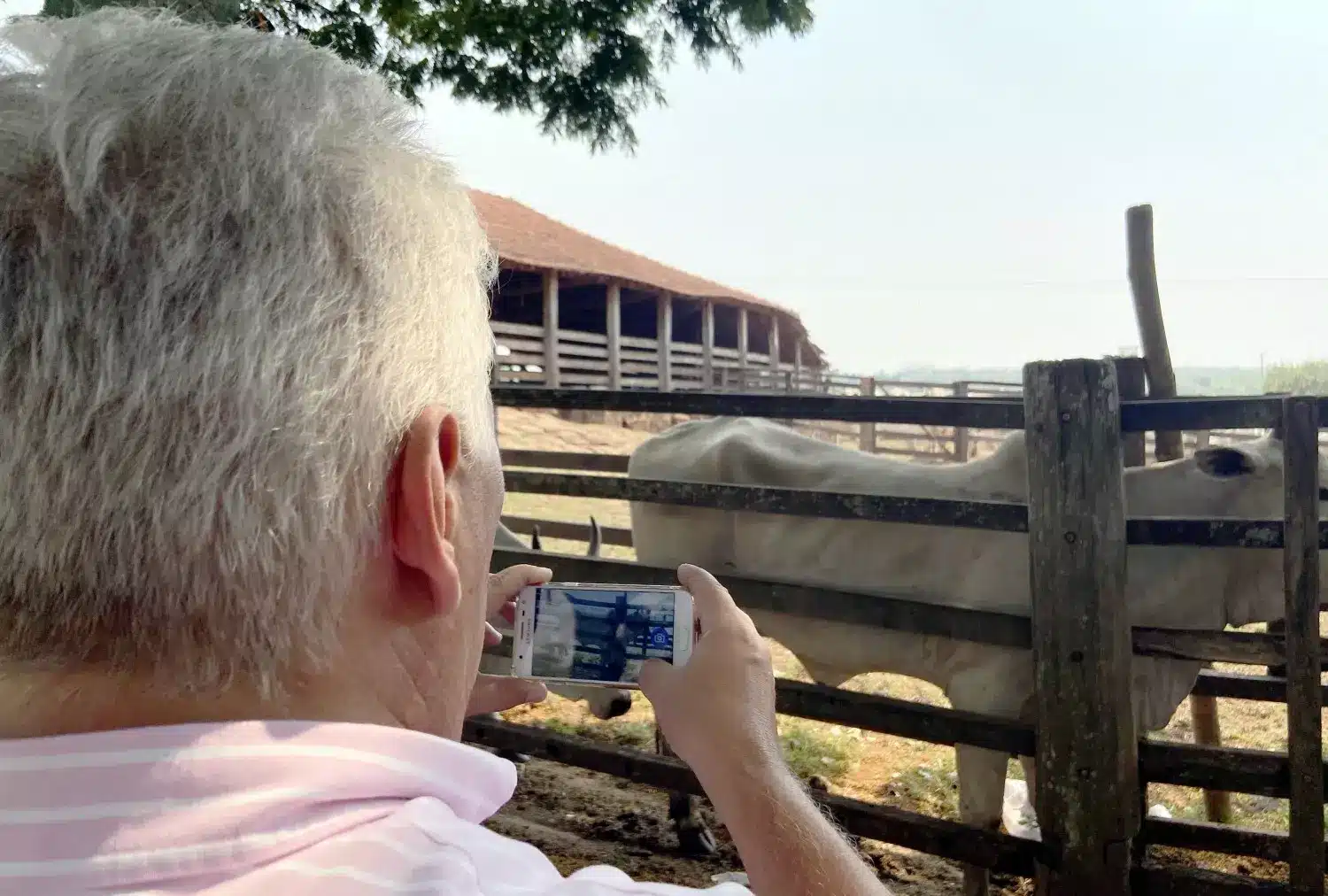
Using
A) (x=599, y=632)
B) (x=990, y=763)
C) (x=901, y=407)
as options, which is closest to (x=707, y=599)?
(x=599, y=632)

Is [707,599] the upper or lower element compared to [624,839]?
upper

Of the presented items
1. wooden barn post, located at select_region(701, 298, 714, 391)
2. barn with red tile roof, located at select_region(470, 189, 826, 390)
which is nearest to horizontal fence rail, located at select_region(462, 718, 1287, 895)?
barn with red tile roof, located at select_region(470, 189, 826, 390)

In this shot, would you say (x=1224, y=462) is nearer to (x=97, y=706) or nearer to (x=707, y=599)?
(x=707, y=599)

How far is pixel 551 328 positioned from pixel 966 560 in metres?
12.9

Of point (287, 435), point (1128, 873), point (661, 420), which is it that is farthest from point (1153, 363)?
point (661, 420)

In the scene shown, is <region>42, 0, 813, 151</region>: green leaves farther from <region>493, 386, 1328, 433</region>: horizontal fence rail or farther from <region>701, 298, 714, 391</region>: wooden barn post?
<region>701, 298, 714, 391</region>: wooden barn post

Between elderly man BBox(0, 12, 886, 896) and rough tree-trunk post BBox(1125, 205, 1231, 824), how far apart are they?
3828 mm

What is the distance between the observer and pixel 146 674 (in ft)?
2.13

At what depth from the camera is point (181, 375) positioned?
64 centimetres

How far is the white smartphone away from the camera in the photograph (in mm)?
1195

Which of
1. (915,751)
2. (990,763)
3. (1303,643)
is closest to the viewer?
(1303,643)

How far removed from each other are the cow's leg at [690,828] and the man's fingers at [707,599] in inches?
111

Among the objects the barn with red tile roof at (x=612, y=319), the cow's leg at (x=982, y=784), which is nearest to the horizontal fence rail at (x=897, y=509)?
the cow's leg at (x=982, y=784)

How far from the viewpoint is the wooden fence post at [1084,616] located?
242 centimetres
